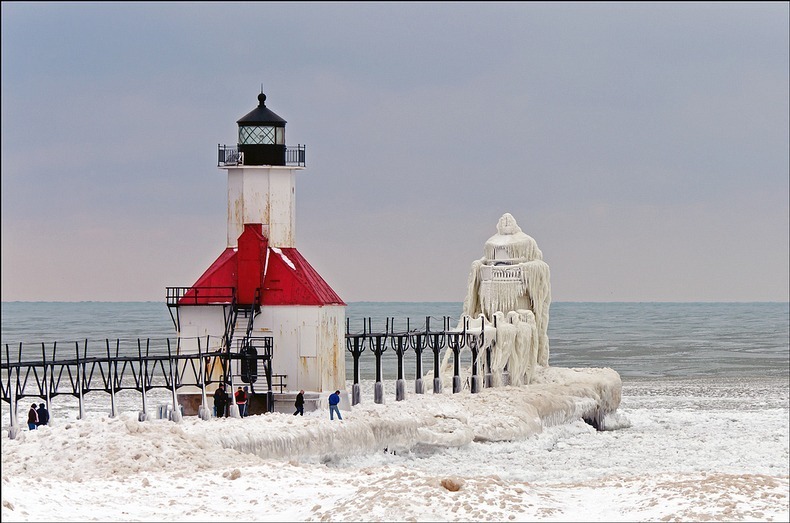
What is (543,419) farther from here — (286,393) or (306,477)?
(306,477)

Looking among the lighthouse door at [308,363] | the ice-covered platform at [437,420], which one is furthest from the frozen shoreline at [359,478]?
the lighthouse door at [308,363]

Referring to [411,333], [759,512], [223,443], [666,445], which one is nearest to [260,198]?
[411,333]

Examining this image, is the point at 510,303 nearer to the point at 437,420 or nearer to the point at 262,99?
the point at 437,420

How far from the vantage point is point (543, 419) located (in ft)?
142

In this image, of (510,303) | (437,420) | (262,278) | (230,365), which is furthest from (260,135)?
(510,303)

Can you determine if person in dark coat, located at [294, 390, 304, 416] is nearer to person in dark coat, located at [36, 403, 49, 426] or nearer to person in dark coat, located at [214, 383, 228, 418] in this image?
person in dark coat, located at [214, 383, 228, 418]

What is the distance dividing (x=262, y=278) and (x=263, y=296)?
0.52 metres

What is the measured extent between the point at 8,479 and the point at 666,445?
933 inches

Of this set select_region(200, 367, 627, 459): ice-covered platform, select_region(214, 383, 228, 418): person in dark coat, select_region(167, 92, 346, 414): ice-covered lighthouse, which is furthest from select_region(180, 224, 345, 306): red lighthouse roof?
select_region(214, 383, 228, 418): person in dark coat

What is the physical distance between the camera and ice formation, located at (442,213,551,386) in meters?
45.9

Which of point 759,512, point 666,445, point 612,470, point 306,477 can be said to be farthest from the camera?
point 666,445

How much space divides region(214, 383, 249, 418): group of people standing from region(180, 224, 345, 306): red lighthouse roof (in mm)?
3238

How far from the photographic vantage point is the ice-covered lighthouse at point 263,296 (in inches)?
1502

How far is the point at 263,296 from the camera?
3875 cm
